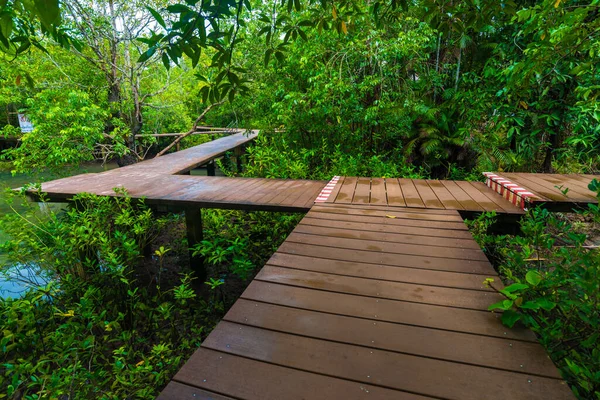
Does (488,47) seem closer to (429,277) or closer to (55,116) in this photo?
(429,277)

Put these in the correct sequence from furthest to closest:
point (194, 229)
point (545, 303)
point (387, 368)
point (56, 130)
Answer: point (56, 130) → point (194, 229) → point (545, 303) → point (387, 368)

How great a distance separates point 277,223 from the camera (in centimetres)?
475

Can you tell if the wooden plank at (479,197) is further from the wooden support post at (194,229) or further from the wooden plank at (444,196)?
the wooden support post at (194,229)

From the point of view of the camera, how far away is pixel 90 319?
2758 millimetres

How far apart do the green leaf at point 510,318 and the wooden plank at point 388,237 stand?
913mm

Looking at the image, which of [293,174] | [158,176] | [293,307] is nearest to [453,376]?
[293,307]

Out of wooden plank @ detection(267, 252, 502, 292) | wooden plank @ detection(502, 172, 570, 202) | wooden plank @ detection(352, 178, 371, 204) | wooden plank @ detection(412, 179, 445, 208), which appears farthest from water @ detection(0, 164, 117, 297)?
wooden plank @ detection(502, 172, 570, 202)

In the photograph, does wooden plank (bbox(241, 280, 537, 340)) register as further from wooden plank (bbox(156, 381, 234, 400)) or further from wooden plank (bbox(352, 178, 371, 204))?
wooden plank (bbox(352, 178, 371, 204))

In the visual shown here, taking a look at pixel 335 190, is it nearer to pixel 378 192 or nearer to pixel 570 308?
pixel 378 192

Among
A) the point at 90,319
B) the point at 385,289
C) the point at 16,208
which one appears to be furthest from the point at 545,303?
the point at 16,208

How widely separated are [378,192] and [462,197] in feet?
3.03

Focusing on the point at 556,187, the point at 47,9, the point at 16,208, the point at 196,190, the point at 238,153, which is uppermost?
the point at 47,9

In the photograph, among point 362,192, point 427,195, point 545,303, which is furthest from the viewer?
point 362,192

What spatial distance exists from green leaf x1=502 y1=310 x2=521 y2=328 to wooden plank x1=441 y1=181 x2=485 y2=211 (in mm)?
1893
